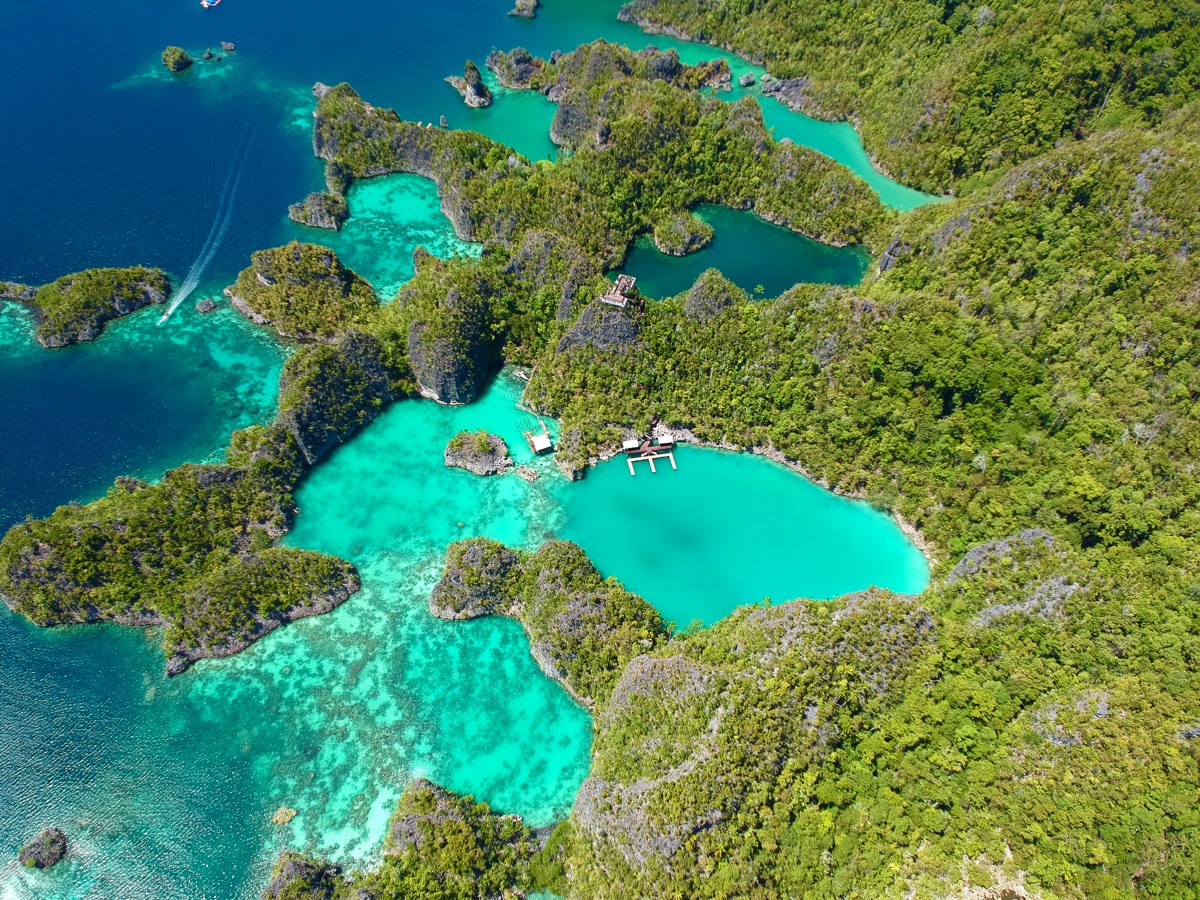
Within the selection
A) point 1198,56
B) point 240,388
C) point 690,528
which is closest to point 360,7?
point 240,388

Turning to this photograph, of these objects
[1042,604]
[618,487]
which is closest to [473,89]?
[618,487]

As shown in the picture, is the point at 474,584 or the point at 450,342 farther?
the point at 450,342

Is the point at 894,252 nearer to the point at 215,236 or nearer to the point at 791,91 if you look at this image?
the point at 791,91

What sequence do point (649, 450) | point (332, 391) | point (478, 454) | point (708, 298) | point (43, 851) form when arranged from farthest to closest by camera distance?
point (708, 298) < point (649, 450) < point (332, 391) < point (478, 454) < point (43, 851)

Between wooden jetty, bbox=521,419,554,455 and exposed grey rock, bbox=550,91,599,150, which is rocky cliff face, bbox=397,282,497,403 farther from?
exposed grey rock, bbox=550,91,599,150

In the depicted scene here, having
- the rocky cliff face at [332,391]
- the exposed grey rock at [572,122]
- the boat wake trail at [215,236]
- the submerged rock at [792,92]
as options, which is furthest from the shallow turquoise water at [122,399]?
the submerged rock at [792,92]

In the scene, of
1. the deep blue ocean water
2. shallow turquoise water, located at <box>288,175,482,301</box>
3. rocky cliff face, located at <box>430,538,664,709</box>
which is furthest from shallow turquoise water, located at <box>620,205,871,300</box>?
rocky cliff face, located at <box>430,538,664,709</box>
